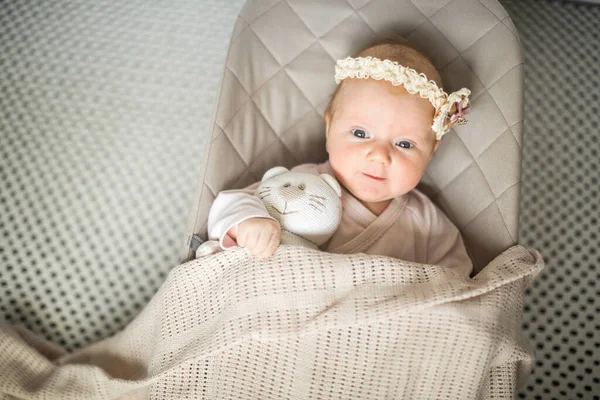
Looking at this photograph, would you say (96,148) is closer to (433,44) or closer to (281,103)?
(281,103)

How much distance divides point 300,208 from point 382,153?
17cm

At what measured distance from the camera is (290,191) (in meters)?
0.85

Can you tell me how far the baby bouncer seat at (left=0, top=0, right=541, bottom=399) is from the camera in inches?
29.0

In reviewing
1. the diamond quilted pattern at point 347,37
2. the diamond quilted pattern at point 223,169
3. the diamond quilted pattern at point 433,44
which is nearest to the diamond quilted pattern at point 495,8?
the diamond quilted pattern at point 433,44

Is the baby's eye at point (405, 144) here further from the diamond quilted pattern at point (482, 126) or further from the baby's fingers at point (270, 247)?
the baby's fingers at point (270, 247)

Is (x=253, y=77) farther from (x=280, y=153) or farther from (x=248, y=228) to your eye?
(x=248, y=228)

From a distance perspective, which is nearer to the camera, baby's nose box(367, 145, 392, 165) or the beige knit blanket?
the beige knit blanket

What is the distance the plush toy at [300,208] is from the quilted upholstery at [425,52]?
0.13m

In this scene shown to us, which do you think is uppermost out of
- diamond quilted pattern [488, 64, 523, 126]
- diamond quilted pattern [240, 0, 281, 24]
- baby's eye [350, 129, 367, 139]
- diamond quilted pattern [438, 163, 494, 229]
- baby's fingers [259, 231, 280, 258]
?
diamond quilted pattern [240, 0, 281, 24]

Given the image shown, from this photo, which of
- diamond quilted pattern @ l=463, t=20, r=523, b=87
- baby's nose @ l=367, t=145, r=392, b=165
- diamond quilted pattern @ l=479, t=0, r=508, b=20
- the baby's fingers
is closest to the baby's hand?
the baby's fingers

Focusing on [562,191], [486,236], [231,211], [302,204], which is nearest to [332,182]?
[302,204]

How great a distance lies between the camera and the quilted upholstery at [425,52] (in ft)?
3.17

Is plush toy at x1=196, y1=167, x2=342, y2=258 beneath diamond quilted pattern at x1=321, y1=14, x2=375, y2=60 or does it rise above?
beneath

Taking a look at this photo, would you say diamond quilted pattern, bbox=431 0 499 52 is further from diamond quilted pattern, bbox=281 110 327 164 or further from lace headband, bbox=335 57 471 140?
diamond quilted pattern, bbox=281 110 327 164
